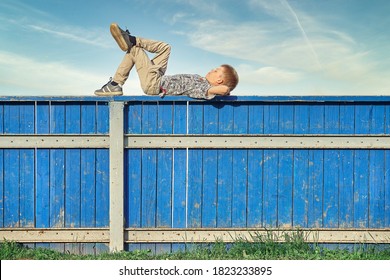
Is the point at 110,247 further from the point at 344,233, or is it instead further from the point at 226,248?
the point at 344,233

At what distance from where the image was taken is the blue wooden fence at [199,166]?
14.4 feet

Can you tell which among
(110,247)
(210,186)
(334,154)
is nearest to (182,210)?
(210,186)

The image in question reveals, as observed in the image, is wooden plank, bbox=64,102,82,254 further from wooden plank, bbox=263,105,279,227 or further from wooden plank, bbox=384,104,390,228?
wooden plank, bbox=384,104,390,228

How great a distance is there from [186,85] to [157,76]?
0.41m

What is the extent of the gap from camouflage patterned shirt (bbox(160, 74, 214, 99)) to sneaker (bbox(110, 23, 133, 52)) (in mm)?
623

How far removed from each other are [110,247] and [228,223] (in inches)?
59.0

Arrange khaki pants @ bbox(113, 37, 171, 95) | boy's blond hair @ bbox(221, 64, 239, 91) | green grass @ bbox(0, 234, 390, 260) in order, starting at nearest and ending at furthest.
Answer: green grass @ bbox(0, 234, 390, 260) < boy's blond hair @ bbox(221, 64, 239, 91) < khaki pants @ bbox(113, 37, 171, 95)

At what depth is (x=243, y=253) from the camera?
421 cm

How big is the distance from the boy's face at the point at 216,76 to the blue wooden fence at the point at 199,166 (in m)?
0.34

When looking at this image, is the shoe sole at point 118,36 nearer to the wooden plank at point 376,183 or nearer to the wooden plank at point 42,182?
the wooden plank at point 42,182

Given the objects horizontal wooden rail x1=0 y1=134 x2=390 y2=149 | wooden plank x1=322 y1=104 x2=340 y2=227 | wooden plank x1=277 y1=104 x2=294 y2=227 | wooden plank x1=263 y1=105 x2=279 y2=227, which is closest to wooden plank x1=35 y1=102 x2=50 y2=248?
horizontal wooden rail x1=0 y1=134 x2=390 y2=149

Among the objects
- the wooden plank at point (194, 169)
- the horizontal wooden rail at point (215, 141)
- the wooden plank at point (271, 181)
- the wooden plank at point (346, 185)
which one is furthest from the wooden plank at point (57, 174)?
the wooden plank at point (346, 185)

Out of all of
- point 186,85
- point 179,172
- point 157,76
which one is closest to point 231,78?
point 186,85

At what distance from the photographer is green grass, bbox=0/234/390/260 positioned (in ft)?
13.7
